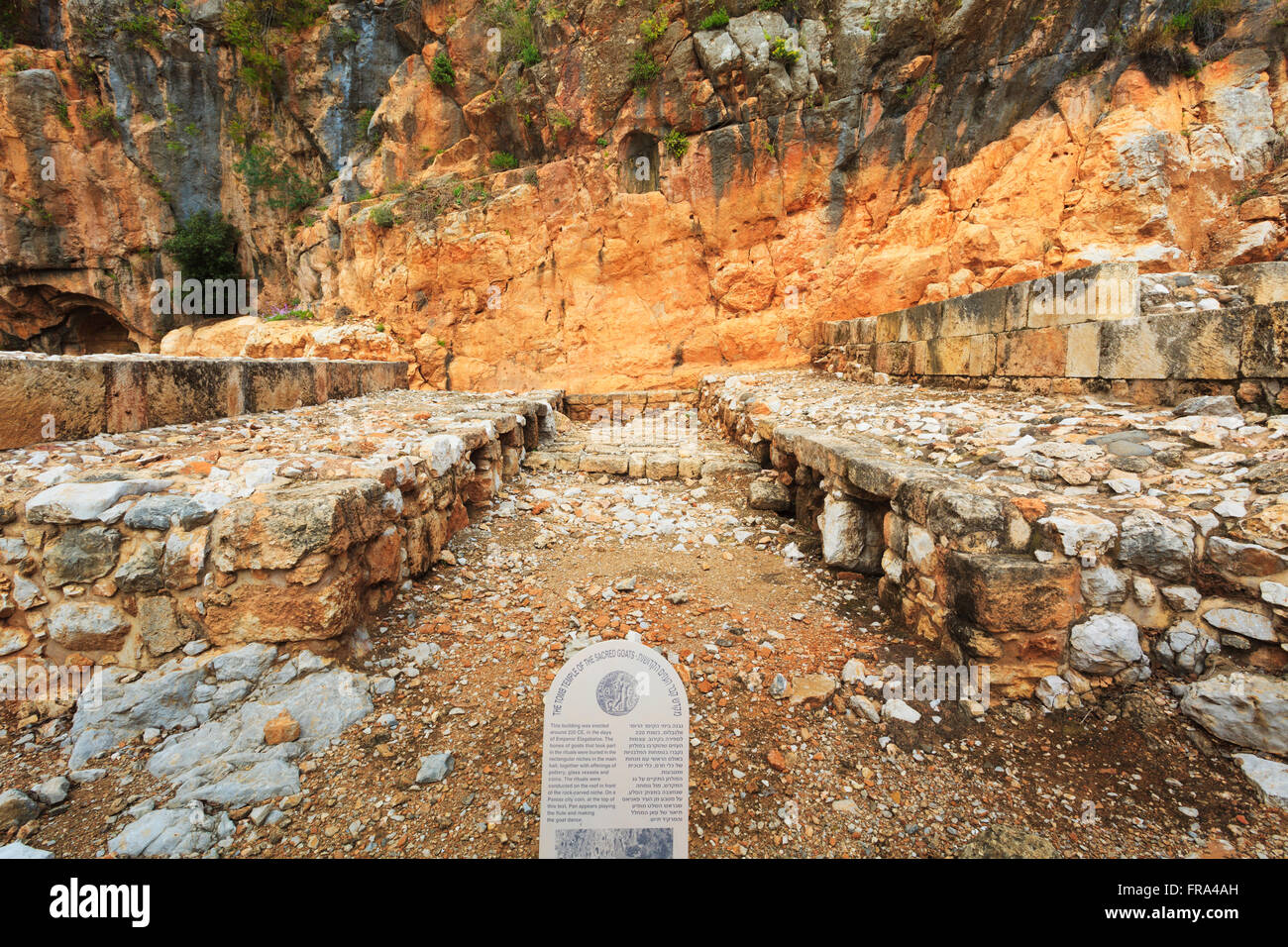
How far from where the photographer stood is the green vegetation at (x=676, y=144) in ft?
33.3

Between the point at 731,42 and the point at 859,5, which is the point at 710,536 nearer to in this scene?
the point at 731,42

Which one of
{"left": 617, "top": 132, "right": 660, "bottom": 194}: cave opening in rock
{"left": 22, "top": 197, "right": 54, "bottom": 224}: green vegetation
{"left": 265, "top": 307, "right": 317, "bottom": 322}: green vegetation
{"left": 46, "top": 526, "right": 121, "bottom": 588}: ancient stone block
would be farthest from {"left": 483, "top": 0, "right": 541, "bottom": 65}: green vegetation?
{"left": 22, "top": 197, "right": 54, "bottom": 224}: green vegetation

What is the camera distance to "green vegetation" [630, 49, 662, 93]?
9911 mm

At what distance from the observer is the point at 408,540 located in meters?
2.83

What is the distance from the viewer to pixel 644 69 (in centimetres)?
992

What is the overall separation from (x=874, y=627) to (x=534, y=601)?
1.69 m

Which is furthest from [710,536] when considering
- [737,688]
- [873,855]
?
[873,855]

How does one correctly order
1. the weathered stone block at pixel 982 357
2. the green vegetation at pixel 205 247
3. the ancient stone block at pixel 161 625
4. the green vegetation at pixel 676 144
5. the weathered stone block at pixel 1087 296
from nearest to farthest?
the ancient stone block at pixel 161 625, the weathered stone block at pixel 1087 296, the weathered stone block at pixel 982 357, the green vegetation at pixel 676 144, the green vegetation at pixel 205 247

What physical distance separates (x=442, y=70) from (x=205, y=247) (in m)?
7.47

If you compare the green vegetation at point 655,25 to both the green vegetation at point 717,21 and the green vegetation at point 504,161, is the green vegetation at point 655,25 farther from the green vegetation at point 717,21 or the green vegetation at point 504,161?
the green vegetation at point 504,161

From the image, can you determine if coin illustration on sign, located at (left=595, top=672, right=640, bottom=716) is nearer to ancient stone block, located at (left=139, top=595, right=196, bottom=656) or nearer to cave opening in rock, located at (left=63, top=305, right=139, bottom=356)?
ancient stone block, located at (left=139, top=595, right=196, bottom=656)

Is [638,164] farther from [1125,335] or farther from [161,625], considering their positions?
[161,625]

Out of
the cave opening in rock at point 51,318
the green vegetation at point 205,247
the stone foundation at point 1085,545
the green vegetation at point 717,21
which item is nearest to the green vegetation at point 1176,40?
the green vegetation at point 717,21

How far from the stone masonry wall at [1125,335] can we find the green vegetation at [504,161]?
30.4ft
